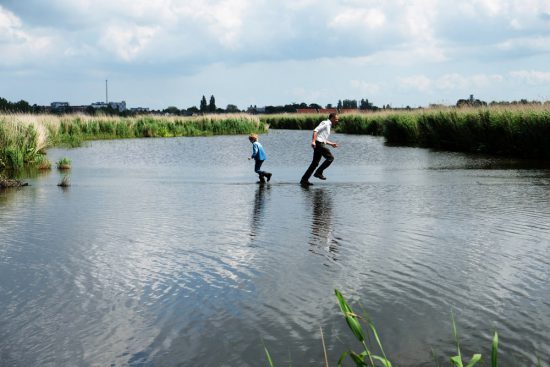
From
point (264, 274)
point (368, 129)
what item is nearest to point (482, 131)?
point (264, 274)

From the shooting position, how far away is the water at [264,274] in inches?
206

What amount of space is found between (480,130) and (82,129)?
30.7 m

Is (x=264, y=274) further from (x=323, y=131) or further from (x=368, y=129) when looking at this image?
(x=368, y=129)

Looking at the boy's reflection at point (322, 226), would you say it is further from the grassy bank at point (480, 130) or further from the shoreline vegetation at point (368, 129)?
the grassy bank at point (480, 130)

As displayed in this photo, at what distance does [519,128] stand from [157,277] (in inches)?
920

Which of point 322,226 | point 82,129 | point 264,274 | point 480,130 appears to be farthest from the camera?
point 82,129

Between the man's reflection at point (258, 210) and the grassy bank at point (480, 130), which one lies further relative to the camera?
the grassy bank at point (480, 130)

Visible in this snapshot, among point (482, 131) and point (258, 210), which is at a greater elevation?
point (482, 131)

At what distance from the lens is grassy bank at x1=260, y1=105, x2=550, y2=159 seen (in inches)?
1043

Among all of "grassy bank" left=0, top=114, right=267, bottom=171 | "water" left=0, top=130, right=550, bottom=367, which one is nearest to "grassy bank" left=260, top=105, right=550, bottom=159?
"water" left=0, top=130, right=550, bottom=367

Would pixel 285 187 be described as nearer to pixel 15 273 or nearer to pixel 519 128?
pixel 15 273

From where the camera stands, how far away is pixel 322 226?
35.1 feet

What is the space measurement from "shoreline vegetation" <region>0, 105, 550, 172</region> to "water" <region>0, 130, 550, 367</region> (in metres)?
9.45

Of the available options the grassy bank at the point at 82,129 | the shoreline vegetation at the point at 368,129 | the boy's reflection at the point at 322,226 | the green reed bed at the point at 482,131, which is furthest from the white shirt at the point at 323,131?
the green reed bed at the point at 482,131
